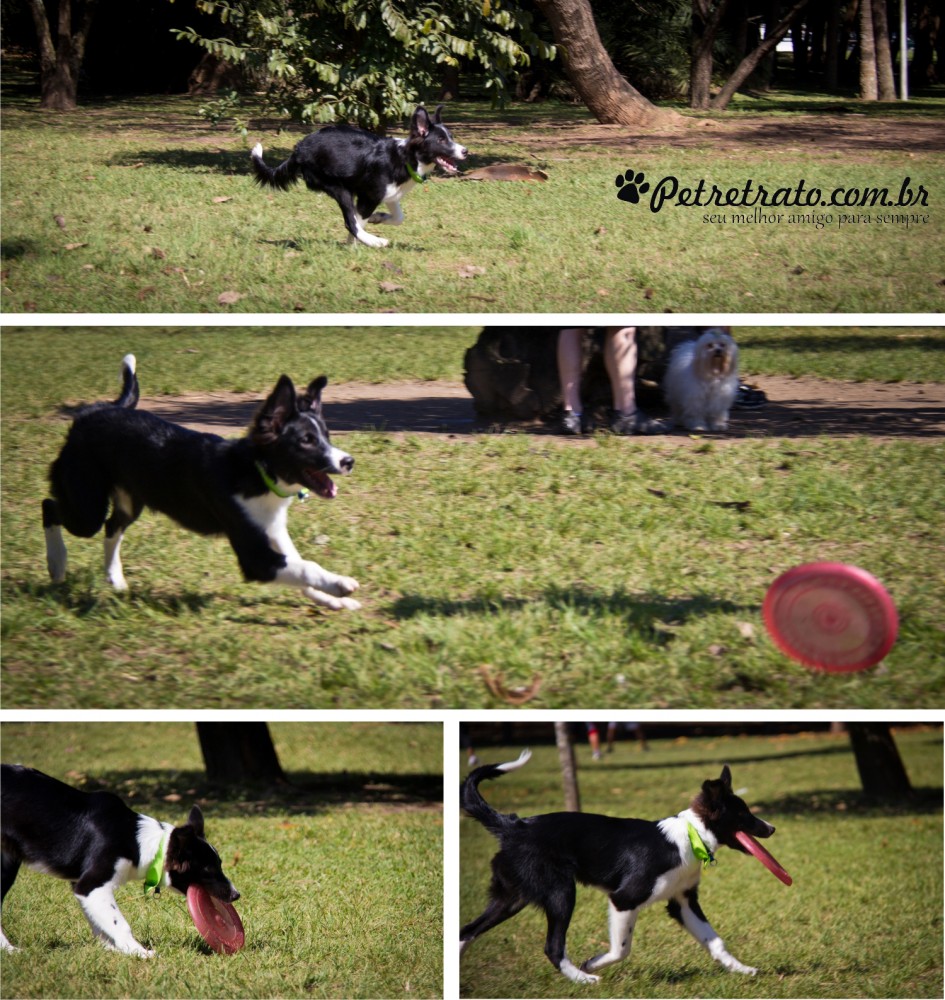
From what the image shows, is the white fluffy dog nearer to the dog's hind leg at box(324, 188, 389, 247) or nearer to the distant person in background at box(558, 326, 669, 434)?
the distant person in background at box(558, 326, 669, 434)

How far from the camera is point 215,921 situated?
4039mm

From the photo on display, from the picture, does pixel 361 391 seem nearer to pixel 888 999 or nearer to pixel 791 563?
pixel 791 563

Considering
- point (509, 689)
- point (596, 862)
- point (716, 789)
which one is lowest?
point (596, 862)

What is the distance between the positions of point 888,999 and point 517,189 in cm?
741

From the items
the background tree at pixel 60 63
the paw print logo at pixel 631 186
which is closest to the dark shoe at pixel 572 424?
the paw print logo at pixel 631 186

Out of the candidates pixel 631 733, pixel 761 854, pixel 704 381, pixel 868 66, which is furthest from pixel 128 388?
pixel 868 66

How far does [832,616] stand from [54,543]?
3162 mm

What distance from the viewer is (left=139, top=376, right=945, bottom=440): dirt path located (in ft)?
21.8

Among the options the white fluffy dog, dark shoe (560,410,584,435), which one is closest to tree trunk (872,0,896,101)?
the white fluffy dog

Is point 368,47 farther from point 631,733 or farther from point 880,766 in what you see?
point 880,766

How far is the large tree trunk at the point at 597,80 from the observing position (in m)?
13.4

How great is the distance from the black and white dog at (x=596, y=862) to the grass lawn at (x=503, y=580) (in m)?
0.42

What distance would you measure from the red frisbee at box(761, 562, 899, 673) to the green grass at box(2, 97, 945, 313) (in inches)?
127

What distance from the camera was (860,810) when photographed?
645 cm
